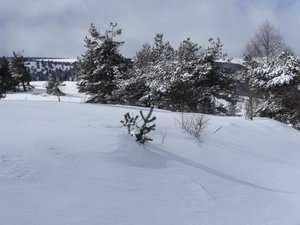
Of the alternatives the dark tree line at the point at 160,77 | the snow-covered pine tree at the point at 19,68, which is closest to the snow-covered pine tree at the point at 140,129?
the dark tree line at the point at 160,77

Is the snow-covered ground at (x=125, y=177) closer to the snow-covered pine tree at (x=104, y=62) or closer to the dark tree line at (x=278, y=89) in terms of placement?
the dark tree line at (x=278, y=89)

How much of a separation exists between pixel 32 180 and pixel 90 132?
228cm

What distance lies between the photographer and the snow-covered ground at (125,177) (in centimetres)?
367

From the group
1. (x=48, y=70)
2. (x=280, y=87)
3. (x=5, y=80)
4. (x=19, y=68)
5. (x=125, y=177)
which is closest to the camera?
(x=125, y=177)

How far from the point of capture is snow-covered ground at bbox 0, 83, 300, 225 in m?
3.67

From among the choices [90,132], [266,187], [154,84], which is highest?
[154,84]

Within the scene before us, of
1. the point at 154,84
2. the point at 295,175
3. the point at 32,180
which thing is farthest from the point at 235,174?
the point at 154,84

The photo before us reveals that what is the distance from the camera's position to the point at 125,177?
15.3ft

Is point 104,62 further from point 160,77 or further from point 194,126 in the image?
point 194,126

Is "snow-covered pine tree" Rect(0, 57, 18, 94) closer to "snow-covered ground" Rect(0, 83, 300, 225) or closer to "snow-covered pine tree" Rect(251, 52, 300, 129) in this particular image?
"snow-covered pine tree" Rect(251, 52, 300, 129)

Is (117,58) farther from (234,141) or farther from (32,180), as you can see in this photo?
(32,180)

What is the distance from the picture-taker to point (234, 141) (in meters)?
8.55

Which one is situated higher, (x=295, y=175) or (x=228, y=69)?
(x=228, y=69)

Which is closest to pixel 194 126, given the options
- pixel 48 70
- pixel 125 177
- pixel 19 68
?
pixel 125 177
